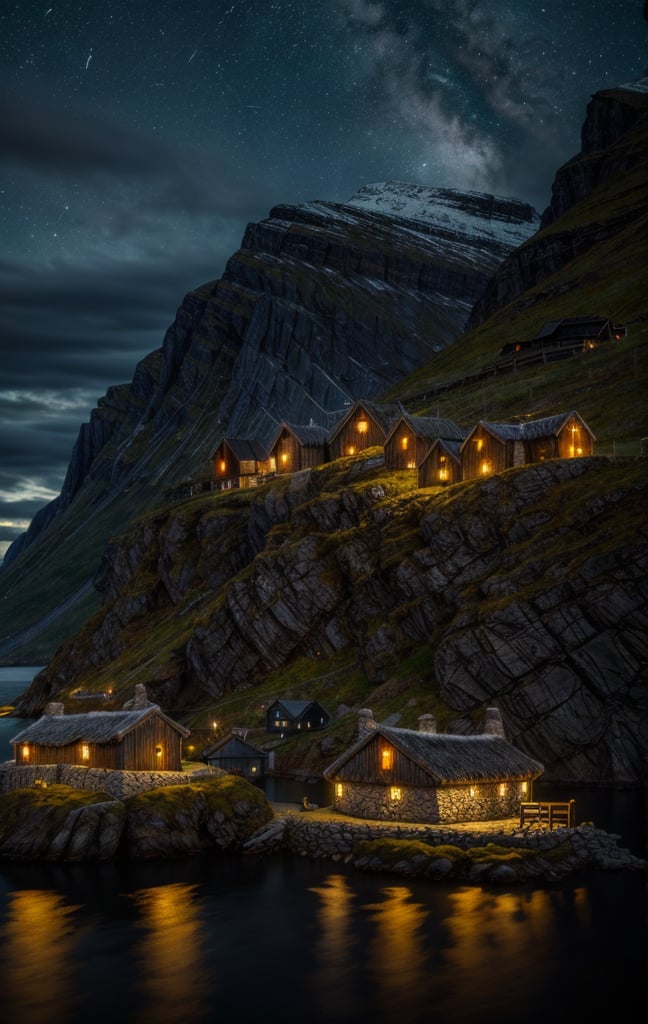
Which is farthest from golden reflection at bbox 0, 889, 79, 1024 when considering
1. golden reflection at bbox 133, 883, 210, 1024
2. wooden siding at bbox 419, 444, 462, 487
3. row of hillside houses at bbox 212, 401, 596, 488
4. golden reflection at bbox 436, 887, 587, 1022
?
wooden siding at bbox 419, 444, 462, 487

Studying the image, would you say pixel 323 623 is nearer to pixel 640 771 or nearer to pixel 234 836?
pixel 640 771

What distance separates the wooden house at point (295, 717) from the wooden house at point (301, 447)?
62.2m

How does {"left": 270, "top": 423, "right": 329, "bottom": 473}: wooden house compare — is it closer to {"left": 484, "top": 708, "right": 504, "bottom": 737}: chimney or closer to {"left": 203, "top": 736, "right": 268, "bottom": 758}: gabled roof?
{"left": 203, "top": 736, "right": 268, "bottom": 758}: gabled roof

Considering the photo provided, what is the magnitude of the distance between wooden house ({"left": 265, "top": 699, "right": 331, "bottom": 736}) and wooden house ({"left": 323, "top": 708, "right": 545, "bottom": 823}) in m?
33.3

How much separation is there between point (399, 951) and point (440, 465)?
88086mm

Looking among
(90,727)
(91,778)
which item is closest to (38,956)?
(91,778)

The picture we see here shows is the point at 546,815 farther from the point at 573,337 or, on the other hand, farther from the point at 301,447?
the point at 573,337

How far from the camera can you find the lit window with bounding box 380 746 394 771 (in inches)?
2955

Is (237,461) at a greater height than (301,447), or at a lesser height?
greater

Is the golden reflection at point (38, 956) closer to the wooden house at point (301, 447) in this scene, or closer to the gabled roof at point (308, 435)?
the wooden house at point (301, 447)

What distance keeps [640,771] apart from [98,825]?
4597cm

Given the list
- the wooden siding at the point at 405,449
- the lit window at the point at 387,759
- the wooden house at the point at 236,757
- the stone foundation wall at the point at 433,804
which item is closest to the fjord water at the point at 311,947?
the stone foundation wall at the point at 433,804

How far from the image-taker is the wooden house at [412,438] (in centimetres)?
14600

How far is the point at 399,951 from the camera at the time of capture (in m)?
54.3
